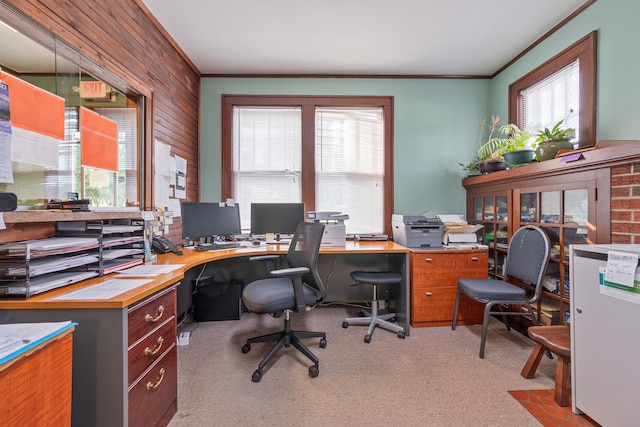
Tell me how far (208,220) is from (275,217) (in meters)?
0.67

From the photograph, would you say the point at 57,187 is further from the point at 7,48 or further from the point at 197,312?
the point at 197,312

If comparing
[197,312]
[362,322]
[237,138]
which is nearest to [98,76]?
[237,138]

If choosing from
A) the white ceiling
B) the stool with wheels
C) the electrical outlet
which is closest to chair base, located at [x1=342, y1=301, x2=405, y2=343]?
the stool with wheels

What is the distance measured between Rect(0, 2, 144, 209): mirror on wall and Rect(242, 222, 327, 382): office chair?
1.24 m

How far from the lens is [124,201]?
2.03 metres

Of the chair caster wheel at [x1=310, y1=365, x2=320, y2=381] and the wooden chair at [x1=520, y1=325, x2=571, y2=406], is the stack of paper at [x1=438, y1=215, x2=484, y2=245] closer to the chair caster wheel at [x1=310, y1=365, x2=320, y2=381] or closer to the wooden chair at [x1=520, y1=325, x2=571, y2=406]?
the wooden chair at [x1=520, y1=325, x2=571, y2=406]

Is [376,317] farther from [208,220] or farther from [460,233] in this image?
[208,220]

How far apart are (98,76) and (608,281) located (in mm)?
3174

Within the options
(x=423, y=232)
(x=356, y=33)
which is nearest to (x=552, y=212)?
(x=423, y=232)

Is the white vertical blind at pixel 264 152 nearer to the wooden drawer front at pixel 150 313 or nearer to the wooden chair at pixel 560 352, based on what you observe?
the wooden drawer front at pixel 150 313

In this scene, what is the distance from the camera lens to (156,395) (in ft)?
4.29

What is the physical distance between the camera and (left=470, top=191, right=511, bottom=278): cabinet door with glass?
2.64 metres

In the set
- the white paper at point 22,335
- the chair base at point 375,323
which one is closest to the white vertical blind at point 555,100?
the chair base at point 375,323

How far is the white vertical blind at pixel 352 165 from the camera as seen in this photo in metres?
3.23
